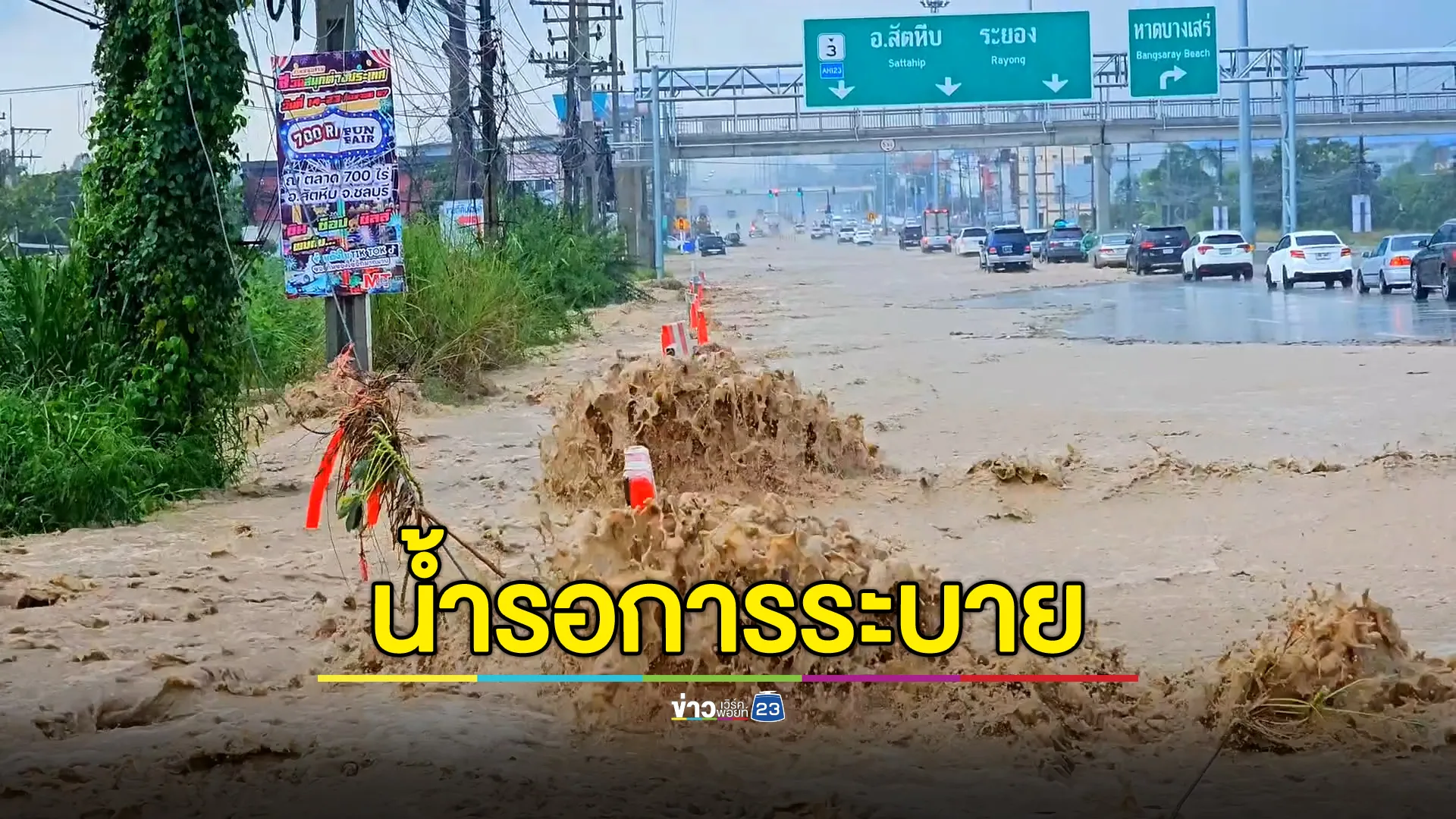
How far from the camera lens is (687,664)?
6055 millimetres

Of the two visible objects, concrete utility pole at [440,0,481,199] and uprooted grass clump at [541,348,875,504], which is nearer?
uprooted grass clump at [541,348,875,504]

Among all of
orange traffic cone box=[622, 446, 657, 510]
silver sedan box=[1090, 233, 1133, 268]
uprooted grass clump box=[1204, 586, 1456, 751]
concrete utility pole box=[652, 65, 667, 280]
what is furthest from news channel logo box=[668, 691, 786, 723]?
silver sedan box=[1090, 233, 1133, 268]

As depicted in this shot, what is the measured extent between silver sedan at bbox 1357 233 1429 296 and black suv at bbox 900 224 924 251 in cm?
6561

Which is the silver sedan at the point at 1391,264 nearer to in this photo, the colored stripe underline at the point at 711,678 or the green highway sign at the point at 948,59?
the green highway sign at the point at 948,59

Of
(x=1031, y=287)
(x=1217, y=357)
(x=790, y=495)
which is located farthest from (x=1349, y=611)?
(x=1031, y=287)

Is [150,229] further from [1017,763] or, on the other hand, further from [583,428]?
[1017,763]

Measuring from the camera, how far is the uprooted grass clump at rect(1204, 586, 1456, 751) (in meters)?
5.78

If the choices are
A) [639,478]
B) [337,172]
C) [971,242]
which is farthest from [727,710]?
[971,242]

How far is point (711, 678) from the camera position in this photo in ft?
19.7

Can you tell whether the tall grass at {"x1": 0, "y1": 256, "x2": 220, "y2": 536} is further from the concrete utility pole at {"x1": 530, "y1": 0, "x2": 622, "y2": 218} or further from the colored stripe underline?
the concrete utility pole at {"x1": 530, "y1": 0, "x2": 622, "y2": 218}

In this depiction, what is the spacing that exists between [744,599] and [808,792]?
111cm

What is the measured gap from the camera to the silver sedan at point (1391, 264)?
117ft

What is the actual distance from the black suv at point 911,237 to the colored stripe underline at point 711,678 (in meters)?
97.1

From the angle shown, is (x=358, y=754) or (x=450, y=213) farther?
(x=450, y=213)
